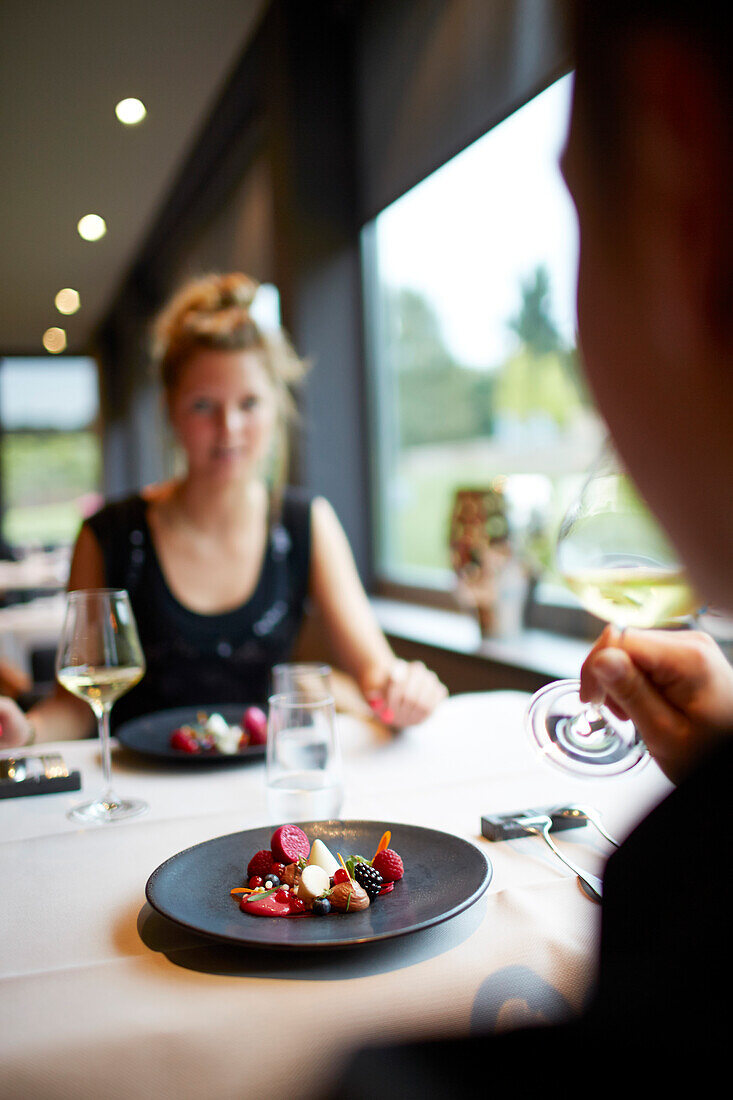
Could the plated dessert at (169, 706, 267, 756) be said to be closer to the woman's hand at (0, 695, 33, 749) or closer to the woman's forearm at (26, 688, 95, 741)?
the woman's hand at (0, 695, 33, 749)

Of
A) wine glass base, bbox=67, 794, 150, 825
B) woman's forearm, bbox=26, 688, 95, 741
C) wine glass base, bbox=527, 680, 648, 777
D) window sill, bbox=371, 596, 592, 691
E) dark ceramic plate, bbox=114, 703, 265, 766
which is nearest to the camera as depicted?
wine glass base, bbox=527, 680, 648, 777

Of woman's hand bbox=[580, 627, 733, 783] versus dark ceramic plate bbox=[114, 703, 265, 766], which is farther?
dark ceramic plate bbox=[114, 703, 265, 766]

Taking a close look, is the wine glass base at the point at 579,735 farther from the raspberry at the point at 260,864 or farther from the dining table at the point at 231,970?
the raspberry at the point at 260,864

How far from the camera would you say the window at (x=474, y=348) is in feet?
8.00

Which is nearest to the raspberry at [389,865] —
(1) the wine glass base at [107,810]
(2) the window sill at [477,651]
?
(1) the wine glass base at [107,810]

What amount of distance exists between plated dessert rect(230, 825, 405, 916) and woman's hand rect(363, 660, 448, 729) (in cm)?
52

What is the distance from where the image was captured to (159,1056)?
567 millimetres

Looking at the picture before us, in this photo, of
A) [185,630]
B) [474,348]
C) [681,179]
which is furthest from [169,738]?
[474,348]

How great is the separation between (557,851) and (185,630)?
3.82ft

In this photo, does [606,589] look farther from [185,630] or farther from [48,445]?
[48,445]

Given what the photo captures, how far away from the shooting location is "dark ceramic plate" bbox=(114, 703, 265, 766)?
1.18 meters

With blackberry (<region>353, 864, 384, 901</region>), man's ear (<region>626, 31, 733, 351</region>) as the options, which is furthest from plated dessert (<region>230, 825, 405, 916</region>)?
man's ear (<region>626, 31, 733, 351</region>)

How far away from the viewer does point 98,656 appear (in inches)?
40.8

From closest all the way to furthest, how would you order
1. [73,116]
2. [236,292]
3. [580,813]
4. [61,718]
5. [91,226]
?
1. [580,813]
2. [61,718]
3. [73,116]
4. [91,226]
5. [236,292]
